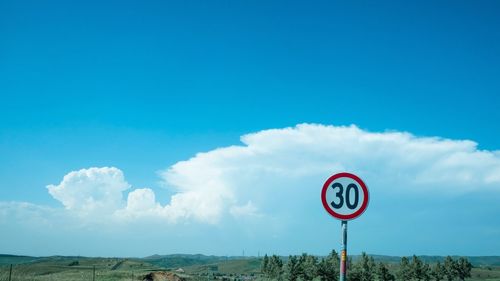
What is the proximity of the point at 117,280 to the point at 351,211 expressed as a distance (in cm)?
4531

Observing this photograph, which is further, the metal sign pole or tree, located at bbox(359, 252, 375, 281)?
tree, located at bbox(359, 252, 375, 281)

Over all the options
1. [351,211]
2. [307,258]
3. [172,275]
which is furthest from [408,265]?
[351,211]

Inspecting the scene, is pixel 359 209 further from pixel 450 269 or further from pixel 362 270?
pixel 450 269

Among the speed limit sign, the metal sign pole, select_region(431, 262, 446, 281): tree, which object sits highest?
the speed limit sign

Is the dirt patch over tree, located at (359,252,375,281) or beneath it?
over

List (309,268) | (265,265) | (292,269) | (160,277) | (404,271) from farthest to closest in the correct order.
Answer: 1. (265,265)
2. (404,271)
3. (292,269)
4. (309,268)
5. (160,277)

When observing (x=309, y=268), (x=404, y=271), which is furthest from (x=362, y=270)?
(x=404, y=271)

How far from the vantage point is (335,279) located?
288ft

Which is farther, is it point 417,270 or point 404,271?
point 404,271

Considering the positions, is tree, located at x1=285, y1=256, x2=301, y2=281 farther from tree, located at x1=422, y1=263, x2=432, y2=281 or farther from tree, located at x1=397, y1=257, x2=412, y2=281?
tree, located at x1=422, y1=263, x2=432, y2=281

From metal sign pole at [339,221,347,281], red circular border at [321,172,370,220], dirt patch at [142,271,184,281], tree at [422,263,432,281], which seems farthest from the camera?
tree at [422,263,432,281]

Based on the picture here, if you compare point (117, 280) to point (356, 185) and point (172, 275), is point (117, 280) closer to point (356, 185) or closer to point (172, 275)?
point (172, 275)

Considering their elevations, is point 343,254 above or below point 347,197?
below

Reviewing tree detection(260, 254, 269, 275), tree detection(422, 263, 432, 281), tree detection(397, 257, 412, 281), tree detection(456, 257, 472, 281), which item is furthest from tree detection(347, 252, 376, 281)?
tree detection(456, 257, 472, 281)
